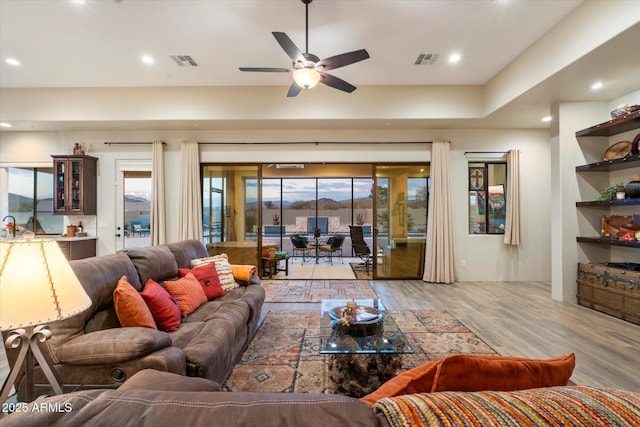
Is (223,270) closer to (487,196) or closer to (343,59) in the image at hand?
(343,59)

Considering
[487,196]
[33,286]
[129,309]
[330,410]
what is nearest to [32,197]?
[129,309]

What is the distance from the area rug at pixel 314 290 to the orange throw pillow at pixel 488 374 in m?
3.83

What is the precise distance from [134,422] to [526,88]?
16.5ft

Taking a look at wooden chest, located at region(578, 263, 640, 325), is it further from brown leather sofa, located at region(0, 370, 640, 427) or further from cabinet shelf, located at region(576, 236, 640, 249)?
brown leather sofa, located at region(0, 370, 640, 427)

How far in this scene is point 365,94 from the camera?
4.97m

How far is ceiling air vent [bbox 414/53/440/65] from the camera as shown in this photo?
4012 millimetres

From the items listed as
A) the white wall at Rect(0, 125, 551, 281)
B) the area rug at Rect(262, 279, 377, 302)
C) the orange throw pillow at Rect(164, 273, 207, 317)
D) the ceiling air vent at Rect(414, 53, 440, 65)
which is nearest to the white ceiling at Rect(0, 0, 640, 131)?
the ceiling air vent at Rect(414, 53, 440, 65)

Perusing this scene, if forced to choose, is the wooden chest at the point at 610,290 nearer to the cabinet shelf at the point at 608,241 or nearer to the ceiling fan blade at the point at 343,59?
the cabinet shelf at the point at 608,241

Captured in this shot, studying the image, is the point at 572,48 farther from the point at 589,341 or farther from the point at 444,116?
the point at 589,341

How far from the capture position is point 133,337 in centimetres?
158

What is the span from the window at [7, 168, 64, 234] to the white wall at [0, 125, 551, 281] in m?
0.30

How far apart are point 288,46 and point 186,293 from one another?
2.43 metres

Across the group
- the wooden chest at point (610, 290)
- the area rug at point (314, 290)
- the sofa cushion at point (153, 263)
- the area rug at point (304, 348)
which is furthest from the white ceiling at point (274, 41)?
the area rug at point (314, 290)

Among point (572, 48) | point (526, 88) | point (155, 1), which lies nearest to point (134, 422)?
point (155, 1)
